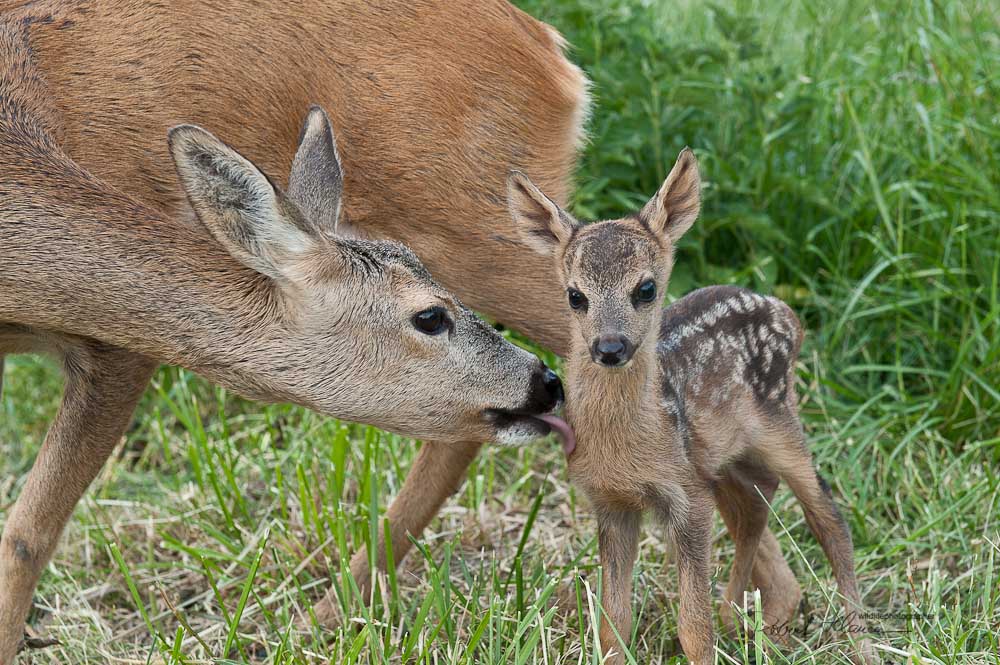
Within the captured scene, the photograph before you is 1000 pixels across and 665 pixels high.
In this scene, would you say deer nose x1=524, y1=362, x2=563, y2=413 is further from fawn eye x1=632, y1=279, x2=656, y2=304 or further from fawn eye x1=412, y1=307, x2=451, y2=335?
fawn eye x1=632, y1=279, x2=656, y2=304

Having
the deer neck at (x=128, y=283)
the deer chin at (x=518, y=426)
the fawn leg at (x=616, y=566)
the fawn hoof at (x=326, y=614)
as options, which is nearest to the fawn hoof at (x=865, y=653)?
the fawn leg at (x=616, y=566)

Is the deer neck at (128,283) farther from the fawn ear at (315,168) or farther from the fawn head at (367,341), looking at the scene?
Answer: the fawn ear at (315,168)

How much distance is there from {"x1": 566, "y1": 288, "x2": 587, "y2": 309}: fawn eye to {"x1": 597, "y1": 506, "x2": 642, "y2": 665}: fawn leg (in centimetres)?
55

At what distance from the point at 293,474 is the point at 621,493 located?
1922 millimetres

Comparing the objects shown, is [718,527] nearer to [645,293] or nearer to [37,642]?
[645,293]

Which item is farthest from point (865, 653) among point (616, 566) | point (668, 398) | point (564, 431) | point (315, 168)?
point (315, 168)

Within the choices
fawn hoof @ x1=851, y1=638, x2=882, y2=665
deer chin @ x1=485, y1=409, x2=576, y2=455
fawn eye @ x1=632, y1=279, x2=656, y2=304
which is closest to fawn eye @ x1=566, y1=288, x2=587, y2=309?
fawn eye @ x1=632, y1=279, x2=656, y2=304

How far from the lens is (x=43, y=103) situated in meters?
4.14

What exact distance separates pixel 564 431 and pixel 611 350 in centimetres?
44

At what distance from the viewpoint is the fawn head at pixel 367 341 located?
3820 mm

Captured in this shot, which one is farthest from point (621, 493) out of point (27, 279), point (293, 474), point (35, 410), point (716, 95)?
point (35, 410)

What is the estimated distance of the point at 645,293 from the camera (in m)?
3.54

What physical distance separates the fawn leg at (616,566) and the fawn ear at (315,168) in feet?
3.53

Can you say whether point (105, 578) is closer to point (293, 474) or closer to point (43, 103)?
point (293, 474)
